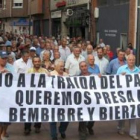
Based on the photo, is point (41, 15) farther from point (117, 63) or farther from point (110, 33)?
point (117, 63)

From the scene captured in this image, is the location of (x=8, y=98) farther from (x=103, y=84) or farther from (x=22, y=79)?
(x=103, y=84)

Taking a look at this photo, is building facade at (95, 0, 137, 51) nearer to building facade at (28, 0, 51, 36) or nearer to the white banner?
the white banner

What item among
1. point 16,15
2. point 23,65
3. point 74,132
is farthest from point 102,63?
point 16,15

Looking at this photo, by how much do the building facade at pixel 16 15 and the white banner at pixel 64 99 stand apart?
155 feet

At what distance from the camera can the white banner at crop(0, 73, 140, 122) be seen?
7840 millimetres

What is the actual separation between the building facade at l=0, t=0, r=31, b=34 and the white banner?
47.2 m

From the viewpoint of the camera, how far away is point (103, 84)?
322 inches

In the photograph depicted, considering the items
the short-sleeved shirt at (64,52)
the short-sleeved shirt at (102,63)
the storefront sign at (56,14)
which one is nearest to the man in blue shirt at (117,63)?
the short-sleeved shirt at (102,63)

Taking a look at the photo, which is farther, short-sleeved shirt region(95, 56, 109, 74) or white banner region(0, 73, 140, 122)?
short-sleeved shirt region(95, 56, 109, 74)

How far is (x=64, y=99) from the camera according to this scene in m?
7.94

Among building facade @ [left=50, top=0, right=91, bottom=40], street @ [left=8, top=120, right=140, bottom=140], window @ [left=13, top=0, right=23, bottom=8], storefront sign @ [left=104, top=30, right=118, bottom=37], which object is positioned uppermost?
window @ [left=13, top=0, right=23, bottom=8]

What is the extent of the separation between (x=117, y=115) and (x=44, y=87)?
146cm

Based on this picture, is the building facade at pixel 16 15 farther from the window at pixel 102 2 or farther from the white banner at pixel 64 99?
the white banner at pixel 64 99

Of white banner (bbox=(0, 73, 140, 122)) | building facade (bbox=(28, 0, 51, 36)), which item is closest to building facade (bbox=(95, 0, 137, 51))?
white banner (bbox=(0, 73, 140, 122))
